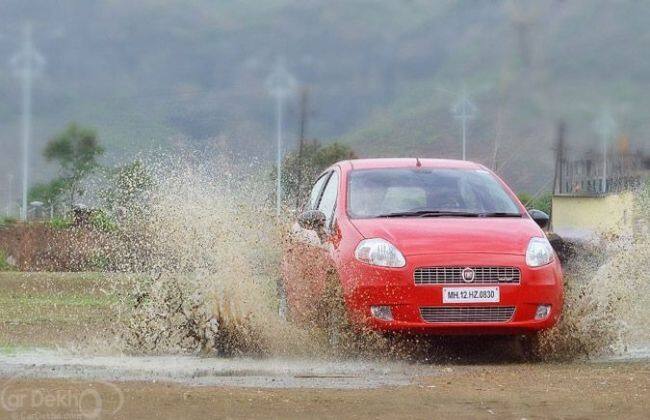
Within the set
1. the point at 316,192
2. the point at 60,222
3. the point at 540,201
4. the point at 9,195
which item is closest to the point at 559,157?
the point at 60,222

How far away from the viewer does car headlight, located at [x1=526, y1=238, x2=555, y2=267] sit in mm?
10500

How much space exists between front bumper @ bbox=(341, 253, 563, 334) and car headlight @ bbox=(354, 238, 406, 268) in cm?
5

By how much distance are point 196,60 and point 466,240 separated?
37.1 m

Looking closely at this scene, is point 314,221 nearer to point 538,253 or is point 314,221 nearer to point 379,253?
point 379,253

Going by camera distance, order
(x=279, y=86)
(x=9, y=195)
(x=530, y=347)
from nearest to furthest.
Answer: (x=530, y=347), (x=9, y=195), (x=279, y=86)

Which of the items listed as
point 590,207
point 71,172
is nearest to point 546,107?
point 590,207

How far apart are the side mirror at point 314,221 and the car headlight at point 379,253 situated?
1043 mm

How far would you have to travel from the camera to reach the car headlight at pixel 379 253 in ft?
34.0

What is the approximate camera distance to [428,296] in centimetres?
1023

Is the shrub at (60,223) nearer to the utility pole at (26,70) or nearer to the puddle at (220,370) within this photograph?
the utility pole at (26,70)

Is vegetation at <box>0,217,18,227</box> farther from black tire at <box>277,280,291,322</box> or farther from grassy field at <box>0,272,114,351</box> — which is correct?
black tire at <box>277,280,291,322</box>

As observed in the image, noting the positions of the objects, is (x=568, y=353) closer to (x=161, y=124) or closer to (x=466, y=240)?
(x=466, y=240)

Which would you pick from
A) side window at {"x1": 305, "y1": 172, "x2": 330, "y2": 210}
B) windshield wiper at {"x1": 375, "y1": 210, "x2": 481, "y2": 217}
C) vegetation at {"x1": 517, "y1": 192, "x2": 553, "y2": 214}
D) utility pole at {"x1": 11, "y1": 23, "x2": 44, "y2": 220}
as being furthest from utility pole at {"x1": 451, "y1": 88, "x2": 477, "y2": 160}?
windshield wiper at {"x1": 375, "y1": 210, "x2": 481, "y2": 217}

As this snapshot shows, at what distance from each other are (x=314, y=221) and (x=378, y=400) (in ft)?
12.8
